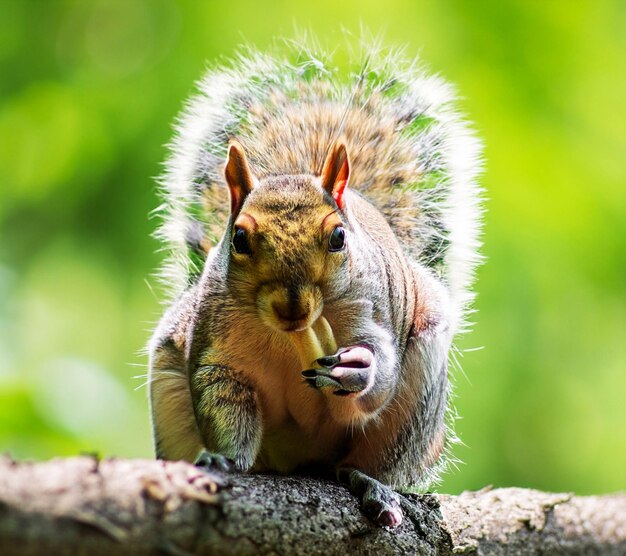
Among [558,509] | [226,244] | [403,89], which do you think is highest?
[403,89]

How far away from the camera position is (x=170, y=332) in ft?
11.0

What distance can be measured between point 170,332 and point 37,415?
0.72m

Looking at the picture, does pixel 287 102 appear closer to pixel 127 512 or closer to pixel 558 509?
pixel 558 509

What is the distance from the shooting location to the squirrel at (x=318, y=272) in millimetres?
2725

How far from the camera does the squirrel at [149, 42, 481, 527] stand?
2725mm

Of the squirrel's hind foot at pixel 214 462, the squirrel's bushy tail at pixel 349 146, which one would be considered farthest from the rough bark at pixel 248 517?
the squirrel's bushy tail at pixel 349 146

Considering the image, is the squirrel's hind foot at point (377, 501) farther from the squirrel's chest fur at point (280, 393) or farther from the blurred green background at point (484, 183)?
the blurred green background at point (484, 183)

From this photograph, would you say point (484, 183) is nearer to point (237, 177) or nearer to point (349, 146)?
point (349, 146)

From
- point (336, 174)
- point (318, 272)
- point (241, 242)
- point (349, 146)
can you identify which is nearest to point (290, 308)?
point (318, 272)

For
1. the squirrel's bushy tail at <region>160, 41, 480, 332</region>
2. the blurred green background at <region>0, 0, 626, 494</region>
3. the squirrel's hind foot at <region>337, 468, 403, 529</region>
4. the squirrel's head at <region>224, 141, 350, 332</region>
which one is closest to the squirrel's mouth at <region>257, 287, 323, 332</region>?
the squirrel's head at <region>224, 141, 350, 332</region>

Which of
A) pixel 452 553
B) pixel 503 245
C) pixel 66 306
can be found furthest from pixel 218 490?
pixel 66 306

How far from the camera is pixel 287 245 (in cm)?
262

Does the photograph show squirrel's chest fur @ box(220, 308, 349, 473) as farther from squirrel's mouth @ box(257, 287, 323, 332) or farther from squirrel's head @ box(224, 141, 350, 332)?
squirrel's mouth @ box(257, 287, 323, 332)

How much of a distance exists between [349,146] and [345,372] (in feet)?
4.75
